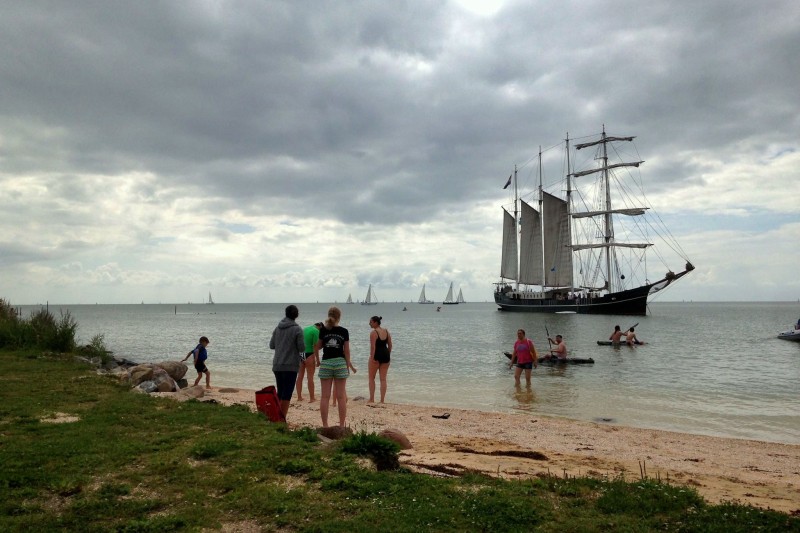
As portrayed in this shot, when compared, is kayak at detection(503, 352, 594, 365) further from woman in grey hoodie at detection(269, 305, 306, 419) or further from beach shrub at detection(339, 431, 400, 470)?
beach shrub at detection(339, 431, 400, 470)

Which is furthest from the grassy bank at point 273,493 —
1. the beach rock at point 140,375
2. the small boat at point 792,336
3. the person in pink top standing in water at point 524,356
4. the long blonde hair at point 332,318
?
the small boat at point 792,336

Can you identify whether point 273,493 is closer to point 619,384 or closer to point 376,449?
point 376,449

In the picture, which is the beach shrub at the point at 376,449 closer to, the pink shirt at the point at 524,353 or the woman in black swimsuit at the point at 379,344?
the woman in black swimsuit at the point at 379,344

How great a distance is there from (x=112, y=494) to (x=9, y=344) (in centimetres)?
1703

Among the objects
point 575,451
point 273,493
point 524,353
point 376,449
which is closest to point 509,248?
point 524,353

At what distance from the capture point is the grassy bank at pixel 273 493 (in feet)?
14.7

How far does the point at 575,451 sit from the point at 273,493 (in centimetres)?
606

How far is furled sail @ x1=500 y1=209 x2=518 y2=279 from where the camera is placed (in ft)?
332

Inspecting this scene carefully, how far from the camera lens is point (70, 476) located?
17.9 ft

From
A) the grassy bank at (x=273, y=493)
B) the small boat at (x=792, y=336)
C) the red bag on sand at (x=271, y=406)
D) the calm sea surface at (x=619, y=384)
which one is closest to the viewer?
the grassy bank at (x=273, y=493)

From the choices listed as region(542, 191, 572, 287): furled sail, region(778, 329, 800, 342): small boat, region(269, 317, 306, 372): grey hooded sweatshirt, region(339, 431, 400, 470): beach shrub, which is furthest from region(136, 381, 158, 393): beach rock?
region(542, 191, 572, 287): furled sail

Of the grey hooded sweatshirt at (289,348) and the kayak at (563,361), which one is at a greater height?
the grey hooded sweatshirt at (289,348)

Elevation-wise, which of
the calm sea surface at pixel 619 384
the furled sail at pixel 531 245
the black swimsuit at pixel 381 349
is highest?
the furled sail at pixel 531 245

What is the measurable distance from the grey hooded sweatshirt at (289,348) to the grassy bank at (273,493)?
152cm
